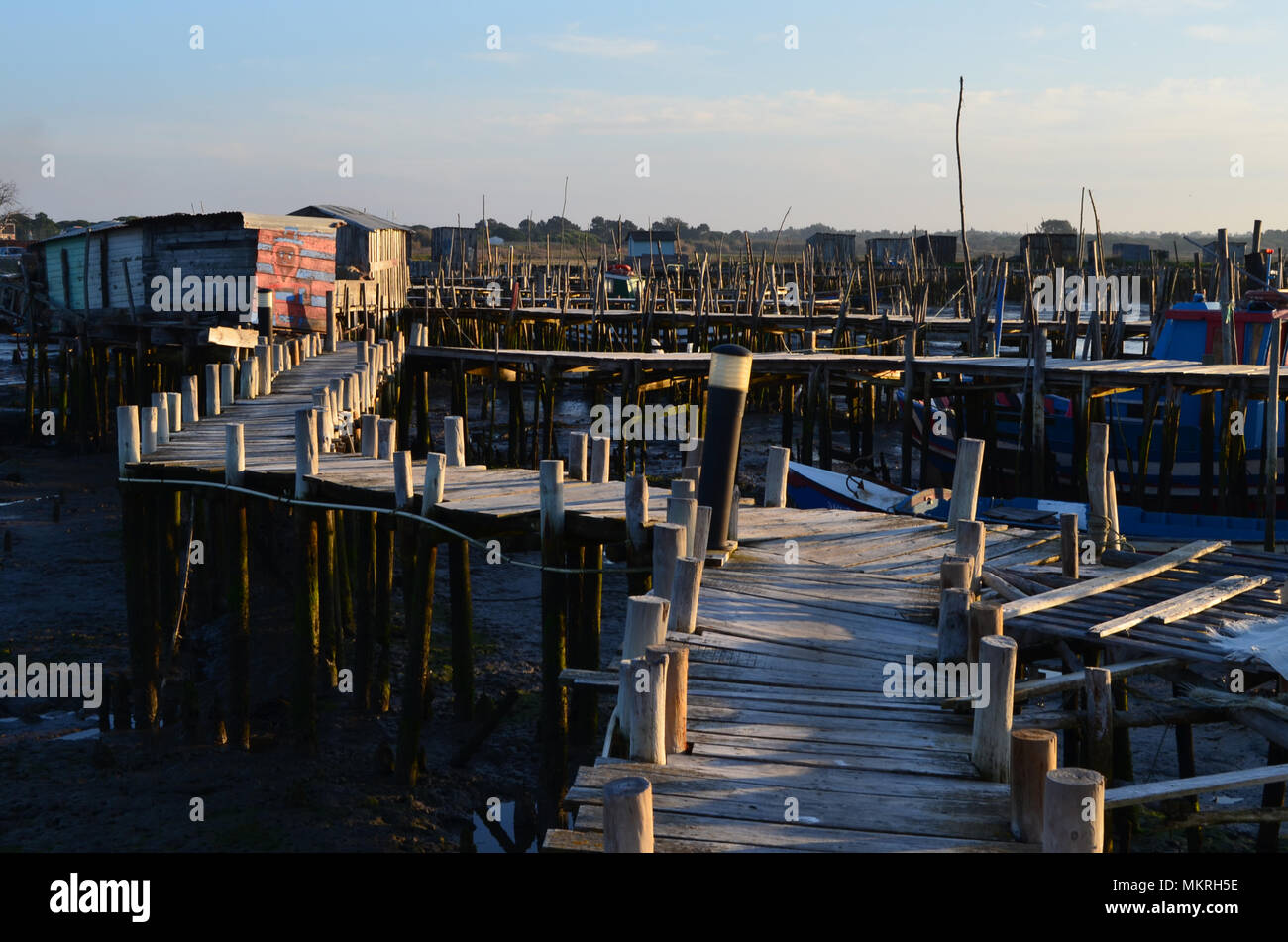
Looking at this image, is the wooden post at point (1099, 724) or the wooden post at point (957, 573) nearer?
the wooden post at point (1099, 724)

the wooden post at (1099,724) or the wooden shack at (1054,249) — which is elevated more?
the wooden shack at (1054,249)

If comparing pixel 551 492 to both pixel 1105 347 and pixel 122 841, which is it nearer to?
pixel 122 841

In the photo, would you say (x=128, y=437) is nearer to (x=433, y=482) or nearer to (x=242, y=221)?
(x=433, y=482)

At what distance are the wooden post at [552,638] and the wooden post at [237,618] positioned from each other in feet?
10.9

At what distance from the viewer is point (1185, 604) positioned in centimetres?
884

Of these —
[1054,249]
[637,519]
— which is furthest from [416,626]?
[1054,249]

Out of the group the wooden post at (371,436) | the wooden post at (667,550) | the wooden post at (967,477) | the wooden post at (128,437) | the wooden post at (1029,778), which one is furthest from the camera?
the wooden post at (371,436)

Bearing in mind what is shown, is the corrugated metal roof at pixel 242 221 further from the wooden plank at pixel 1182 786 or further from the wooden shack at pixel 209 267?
the wooden plank at pixel 1182 786

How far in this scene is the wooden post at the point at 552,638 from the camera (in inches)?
387

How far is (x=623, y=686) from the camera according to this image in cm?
607

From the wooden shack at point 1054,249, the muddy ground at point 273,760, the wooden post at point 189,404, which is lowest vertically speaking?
the muddy ground at point 273,760

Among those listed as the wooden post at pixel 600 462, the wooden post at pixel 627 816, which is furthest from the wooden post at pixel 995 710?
the wooden post at pixel 600 462

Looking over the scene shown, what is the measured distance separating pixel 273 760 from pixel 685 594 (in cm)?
535
